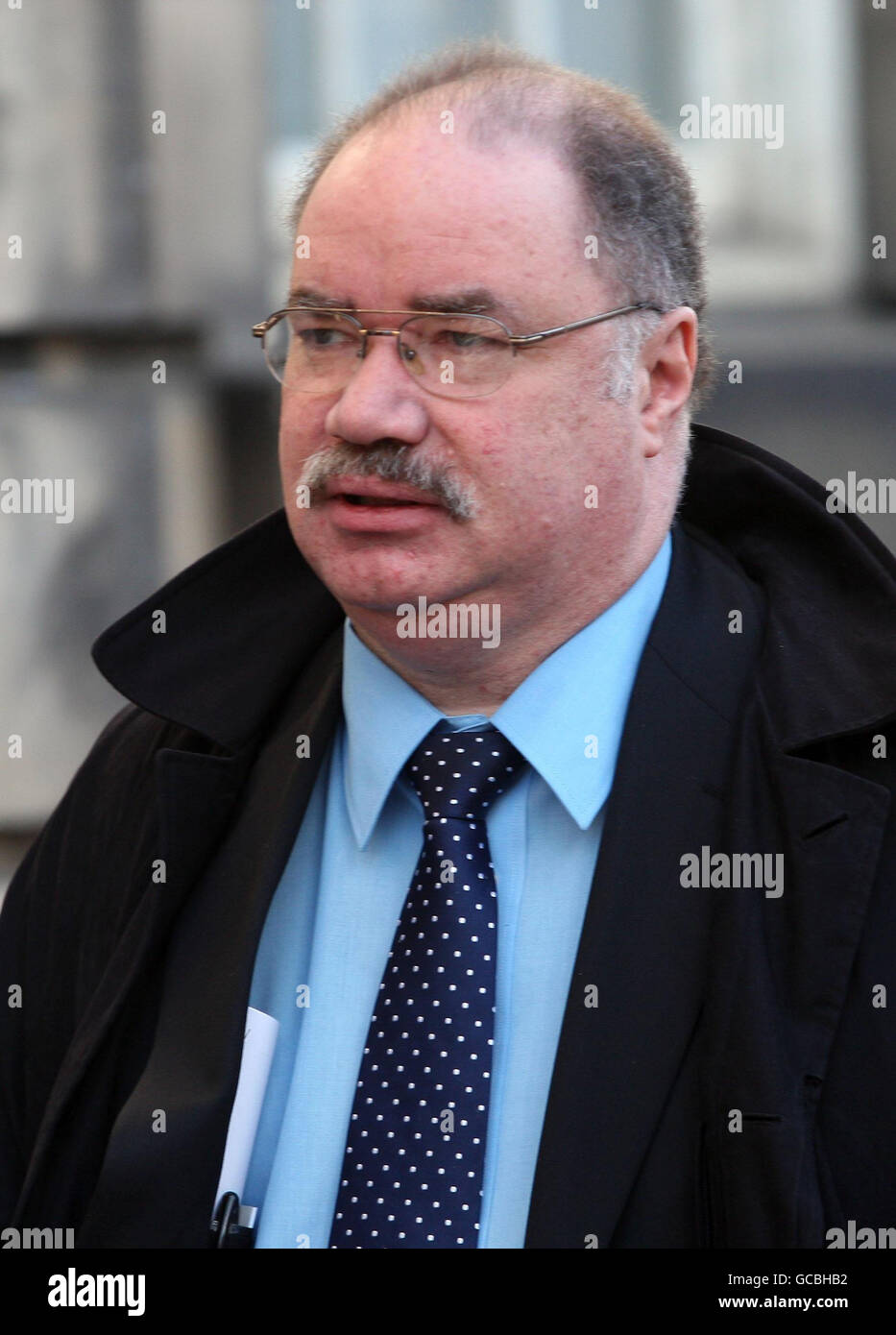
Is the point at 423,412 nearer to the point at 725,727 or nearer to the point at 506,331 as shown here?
the point at 506,331

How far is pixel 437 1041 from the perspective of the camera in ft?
5.82

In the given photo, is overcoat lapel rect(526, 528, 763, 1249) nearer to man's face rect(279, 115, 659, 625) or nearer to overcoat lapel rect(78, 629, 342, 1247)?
man's face rect(279, 115, 659, 625)

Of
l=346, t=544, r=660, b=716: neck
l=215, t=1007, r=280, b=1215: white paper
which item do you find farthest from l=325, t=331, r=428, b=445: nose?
l=215, t=1007, r=280, b=1215: white paper

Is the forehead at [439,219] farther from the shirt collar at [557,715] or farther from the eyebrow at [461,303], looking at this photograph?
the shirt collar at [557,715]

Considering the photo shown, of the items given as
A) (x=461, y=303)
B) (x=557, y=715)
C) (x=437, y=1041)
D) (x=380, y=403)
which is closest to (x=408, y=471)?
(x=380, y=403)

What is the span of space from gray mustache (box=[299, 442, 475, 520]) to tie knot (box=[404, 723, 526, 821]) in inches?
10.0

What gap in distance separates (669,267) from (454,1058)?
0.94m

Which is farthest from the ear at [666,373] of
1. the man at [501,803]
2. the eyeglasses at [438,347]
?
the eyeglasses at [438,347]

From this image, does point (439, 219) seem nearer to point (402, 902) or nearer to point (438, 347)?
point (438, 347)

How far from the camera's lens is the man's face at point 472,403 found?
184 centimetres

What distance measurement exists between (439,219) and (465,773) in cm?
60

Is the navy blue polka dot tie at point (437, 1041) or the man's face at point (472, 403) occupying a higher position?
the man's face at point (472, 403)

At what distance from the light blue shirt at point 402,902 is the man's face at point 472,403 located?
0.35 ft

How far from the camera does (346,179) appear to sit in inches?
75.6
